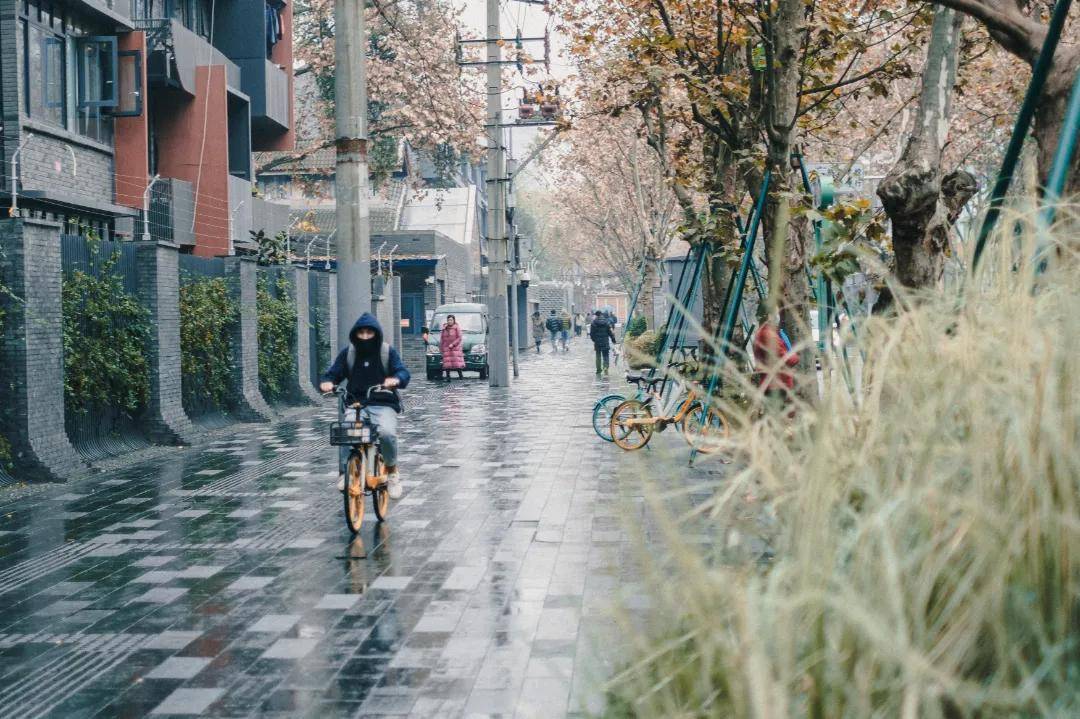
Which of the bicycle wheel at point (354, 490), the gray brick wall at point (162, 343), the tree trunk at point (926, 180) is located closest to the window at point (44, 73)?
the gray brick wall at point (162, 343)

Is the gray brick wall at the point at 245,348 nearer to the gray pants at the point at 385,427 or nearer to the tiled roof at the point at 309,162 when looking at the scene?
the gray pants at the point at 385,427

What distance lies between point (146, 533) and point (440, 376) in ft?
84.5

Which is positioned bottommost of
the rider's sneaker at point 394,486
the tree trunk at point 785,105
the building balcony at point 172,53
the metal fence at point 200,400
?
the rider's sneaker at point 394,486

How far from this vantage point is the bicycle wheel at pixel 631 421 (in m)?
15.5

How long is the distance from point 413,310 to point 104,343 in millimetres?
31621

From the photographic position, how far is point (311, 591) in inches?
315

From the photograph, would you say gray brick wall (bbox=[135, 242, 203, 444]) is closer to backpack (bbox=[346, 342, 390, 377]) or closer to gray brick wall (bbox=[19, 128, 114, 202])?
gray brick wall (bbox=[19, 128, 114, 202])

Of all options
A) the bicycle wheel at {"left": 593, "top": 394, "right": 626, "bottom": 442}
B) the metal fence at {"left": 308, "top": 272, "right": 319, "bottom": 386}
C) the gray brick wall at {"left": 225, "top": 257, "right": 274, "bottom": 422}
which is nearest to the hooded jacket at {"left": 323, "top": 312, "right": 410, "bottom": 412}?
the bicycle wheel at {"left": 593, "top": 394, "right": 626, "bottom": 442}

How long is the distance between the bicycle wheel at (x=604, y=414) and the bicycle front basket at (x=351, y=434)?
6.50m

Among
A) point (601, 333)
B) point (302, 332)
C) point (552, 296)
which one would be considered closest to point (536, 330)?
point (552, 296)

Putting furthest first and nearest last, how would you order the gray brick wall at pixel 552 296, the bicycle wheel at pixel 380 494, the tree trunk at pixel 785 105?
the gray brick wall at pixel 552 296
the tree trunk at pixel 785 105
the bicycle wheel at pixel 380 494

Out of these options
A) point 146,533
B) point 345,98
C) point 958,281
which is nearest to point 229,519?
point 146,533

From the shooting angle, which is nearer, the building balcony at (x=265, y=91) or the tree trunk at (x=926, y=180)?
the tree trunk at (x=926, y=180)

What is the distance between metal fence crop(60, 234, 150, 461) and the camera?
1502 centimetres
